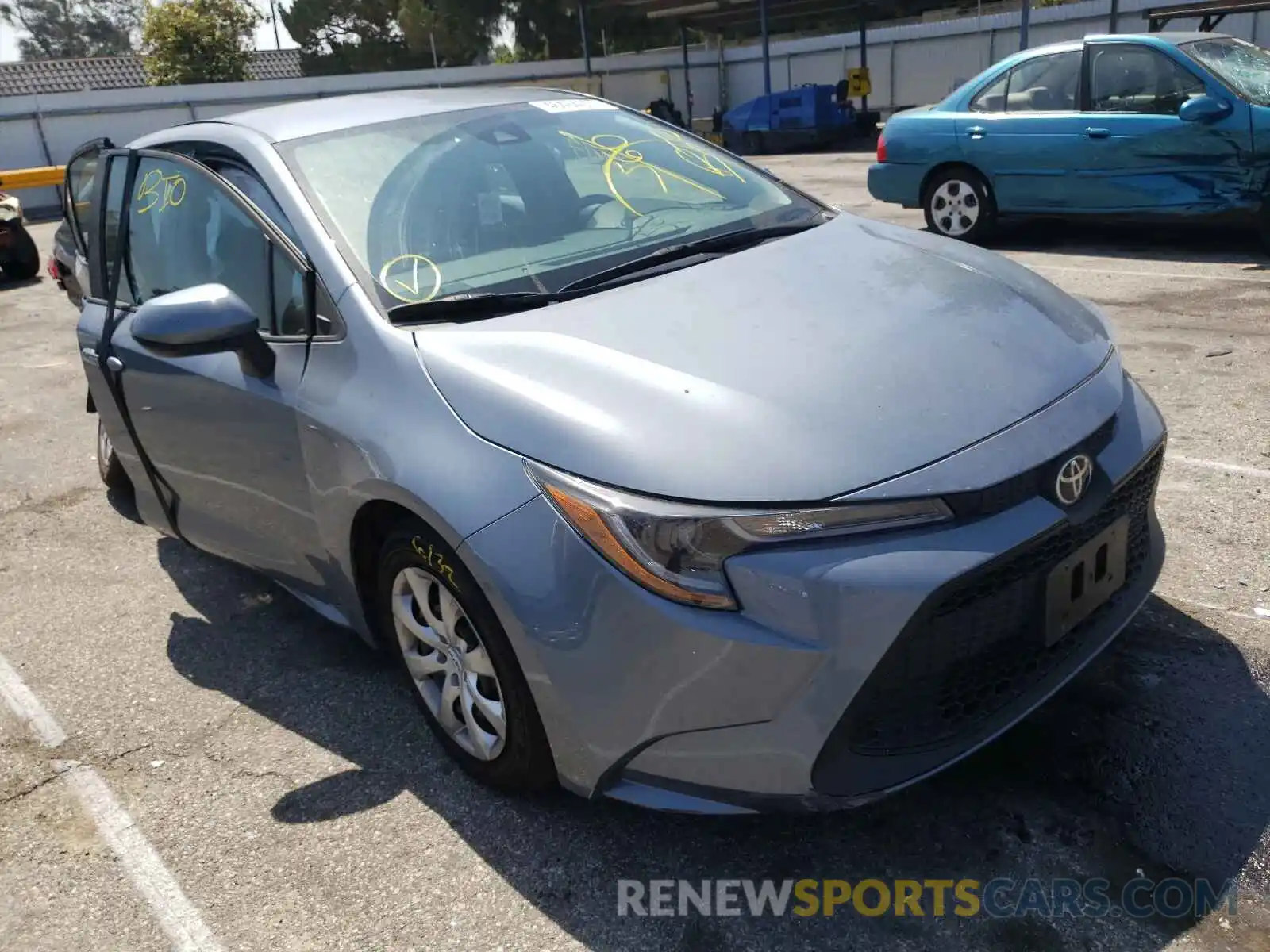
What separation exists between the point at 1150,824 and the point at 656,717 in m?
1.15

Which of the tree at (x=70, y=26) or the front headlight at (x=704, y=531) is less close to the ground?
the tree at (x=70, y=26)

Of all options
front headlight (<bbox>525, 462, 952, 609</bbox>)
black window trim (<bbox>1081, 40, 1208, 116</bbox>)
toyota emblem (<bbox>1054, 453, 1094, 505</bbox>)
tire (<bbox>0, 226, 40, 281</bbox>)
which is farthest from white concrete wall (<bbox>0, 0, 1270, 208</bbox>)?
front headlight (<bbox>525, 462, 952, 609</bbox>)

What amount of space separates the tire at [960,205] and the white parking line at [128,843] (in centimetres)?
756

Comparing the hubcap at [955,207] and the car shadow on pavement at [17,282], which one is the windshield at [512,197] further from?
the car shadow on pavement at [17,282]

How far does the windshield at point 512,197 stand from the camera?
2895 mm

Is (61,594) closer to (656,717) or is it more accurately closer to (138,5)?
(656,717)

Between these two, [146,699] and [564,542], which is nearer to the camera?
[564,542]

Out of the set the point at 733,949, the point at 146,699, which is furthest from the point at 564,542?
the point at 146,699

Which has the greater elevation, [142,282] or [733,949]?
[142,282]

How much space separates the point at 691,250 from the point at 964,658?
55.5 inches

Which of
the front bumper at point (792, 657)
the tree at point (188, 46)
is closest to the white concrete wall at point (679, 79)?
the tree at point (188, 46)

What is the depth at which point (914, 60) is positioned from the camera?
2850 cm

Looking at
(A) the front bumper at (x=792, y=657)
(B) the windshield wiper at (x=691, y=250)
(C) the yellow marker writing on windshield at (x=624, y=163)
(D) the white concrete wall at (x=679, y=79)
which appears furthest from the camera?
(D) the white concrete wall at (x=679, y=79)

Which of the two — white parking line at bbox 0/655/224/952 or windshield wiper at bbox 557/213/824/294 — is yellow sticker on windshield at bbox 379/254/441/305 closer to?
windshield wiper at bbox 557/213/824/294
